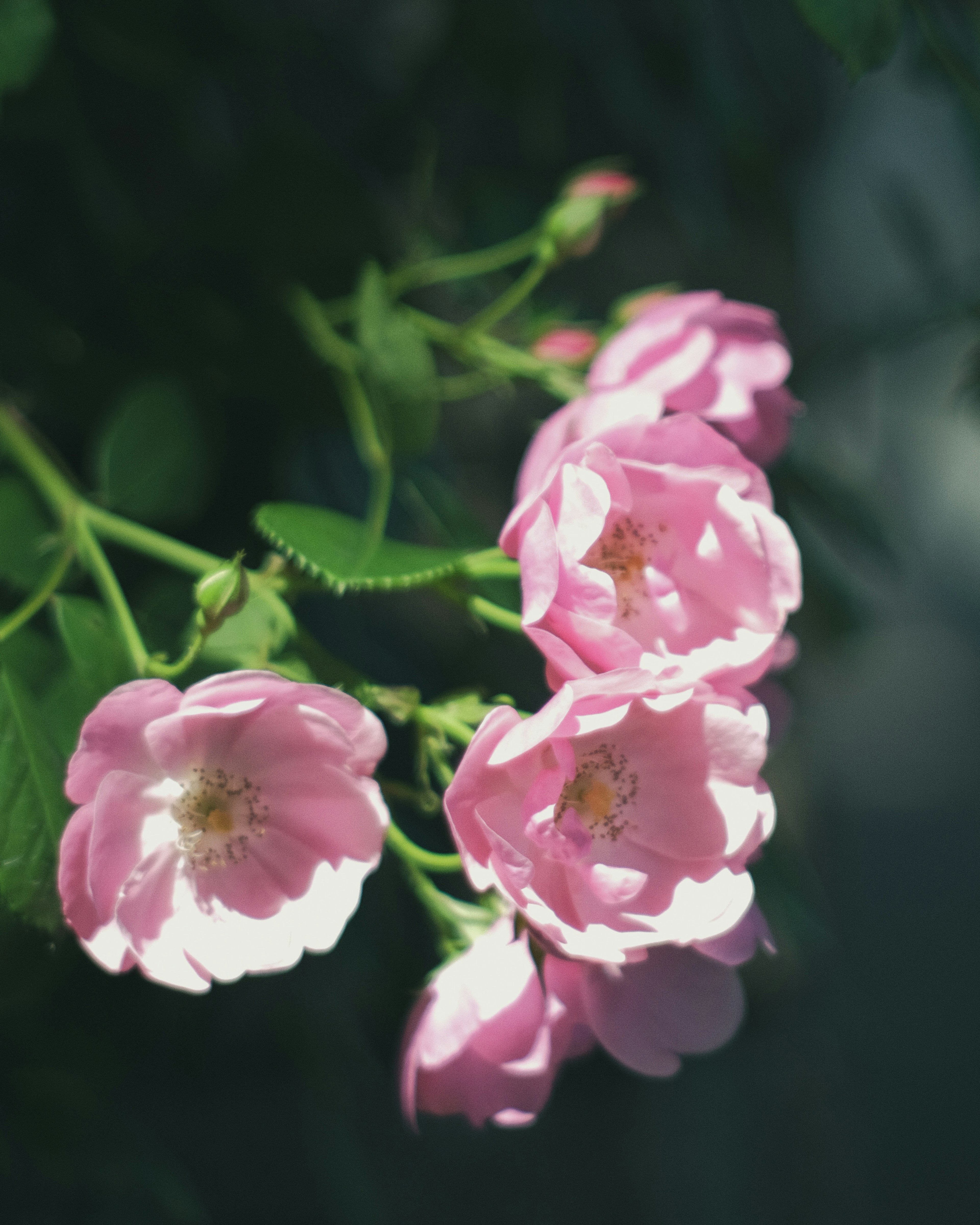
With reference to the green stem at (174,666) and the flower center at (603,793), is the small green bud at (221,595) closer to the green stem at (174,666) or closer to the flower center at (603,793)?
the green stem at (174,666)

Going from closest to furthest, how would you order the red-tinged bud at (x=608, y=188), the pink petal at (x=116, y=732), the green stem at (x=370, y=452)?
1. the pink petal at (x=116, y=732)
2. the green stem at (x=370, y=452)
3. the red-tinged bud at (x=608, y=188)

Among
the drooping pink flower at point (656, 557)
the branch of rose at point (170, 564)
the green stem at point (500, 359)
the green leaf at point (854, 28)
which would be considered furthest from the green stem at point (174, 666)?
the green leaf at point (854, 28)

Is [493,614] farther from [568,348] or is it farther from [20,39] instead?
[20,39]

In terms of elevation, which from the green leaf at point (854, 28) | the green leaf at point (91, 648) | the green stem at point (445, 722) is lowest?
the green stem at point (445, 722)

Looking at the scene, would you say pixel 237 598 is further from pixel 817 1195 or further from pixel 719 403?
pixel 817 1195

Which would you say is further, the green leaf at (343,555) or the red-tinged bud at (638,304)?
the red-tinged bud at (638,304)

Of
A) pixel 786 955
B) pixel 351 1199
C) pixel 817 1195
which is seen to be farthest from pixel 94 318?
pixel 817 1195
